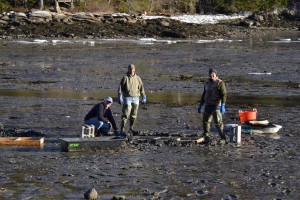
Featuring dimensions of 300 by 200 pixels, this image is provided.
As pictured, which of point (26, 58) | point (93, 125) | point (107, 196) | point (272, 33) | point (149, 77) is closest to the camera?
point (107, 196)

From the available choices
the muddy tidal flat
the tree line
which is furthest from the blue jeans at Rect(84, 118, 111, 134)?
the tree line

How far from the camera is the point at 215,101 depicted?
1633cm

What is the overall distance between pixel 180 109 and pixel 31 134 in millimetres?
5897

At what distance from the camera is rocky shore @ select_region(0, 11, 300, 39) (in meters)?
57.3

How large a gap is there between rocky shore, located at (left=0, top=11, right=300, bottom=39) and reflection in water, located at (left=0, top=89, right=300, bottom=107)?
2899 cm

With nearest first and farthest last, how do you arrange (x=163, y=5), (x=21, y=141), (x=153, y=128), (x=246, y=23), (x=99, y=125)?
(x=21, y=141), (x=99, y=125), (x=153, y=128), (x=246, y=23), (x=163, y=5)

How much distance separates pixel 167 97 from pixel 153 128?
6183mm

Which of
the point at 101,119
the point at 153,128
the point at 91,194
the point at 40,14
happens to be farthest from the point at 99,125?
the point at 40,14

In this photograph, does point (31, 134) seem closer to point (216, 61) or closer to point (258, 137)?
point (258, 137)

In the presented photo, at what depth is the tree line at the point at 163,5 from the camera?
246ft

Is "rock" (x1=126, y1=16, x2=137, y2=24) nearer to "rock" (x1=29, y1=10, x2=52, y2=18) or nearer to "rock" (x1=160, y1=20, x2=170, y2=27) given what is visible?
"rock" (x1=160, y1=20, x2=170, y2=27)

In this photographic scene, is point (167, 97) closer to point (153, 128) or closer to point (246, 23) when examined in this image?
point (153, 128)

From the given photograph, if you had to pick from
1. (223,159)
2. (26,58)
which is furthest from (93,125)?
(26,58)

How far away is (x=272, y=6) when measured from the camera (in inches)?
3642
